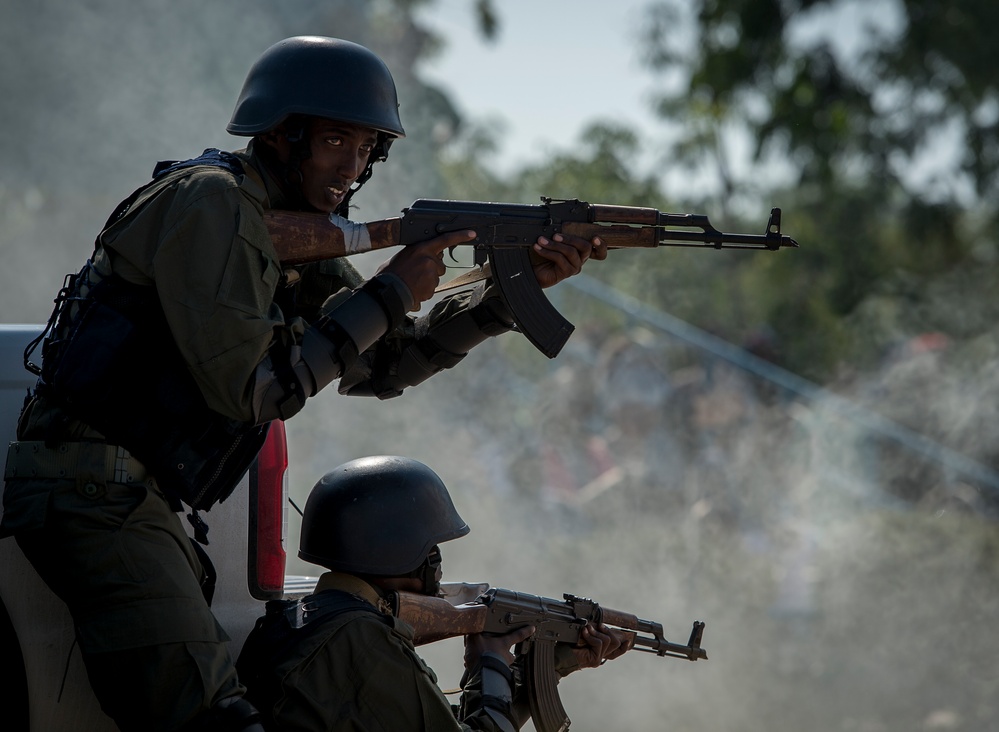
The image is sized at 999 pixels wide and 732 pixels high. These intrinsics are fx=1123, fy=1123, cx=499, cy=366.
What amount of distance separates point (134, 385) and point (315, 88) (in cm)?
91

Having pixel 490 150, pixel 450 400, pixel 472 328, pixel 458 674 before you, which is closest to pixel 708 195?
pixel 490 150

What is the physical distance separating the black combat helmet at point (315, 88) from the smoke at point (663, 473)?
460cm

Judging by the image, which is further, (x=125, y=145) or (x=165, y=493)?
(x=125, y=145)

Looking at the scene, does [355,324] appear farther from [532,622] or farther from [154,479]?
[532,622]

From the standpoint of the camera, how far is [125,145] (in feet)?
28.5

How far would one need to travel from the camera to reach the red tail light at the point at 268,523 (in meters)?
3.07

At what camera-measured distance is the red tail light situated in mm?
3074

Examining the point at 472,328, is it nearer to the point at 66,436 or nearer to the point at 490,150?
the point at 66,436

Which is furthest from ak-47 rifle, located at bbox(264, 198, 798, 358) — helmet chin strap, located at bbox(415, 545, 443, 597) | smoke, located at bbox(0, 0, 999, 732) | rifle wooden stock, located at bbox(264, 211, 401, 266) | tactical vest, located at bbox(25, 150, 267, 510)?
smoke, located at bbox(0, 0, 999, 732)

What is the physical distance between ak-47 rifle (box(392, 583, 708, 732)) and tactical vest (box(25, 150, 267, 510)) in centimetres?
75

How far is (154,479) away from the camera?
102 inches

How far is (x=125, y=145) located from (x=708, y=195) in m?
6.57

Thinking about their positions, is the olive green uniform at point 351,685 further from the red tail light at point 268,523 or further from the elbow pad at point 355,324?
the elbow pad at point 355,324

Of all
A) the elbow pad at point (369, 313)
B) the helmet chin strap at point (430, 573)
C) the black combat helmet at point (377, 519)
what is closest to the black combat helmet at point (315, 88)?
the elbow pad at point (369, 313)
